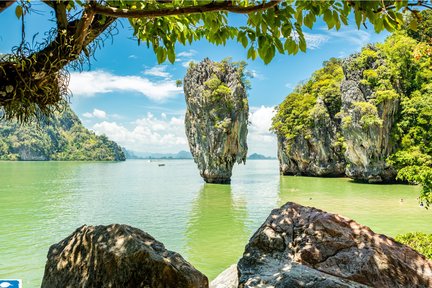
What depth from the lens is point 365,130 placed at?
31.4 metres

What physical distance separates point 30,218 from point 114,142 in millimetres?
155967

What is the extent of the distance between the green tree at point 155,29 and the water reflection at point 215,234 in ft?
26.3

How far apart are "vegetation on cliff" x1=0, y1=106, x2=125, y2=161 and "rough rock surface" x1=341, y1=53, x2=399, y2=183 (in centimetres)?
11834

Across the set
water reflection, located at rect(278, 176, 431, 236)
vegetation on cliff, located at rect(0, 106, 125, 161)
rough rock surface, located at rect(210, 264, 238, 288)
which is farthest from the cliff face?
vegetation on cliff, located at rect(0, 106, 125, 161)

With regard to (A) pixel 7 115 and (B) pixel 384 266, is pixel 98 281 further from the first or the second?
(B) pixel 384 266

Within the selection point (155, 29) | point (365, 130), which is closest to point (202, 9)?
point (155, 29)

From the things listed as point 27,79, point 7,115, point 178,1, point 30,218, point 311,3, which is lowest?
point 30,218

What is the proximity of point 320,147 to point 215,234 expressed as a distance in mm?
30322

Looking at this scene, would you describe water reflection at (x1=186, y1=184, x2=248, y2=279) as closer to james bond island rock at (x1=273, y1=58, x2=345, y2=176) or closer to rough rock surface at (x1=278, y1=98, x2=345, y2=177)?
rough rock surface at (x1=278, y1=98, x2=345, y2=177)

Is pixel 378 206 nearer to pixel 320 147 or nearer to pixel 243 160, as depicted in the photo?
pixel 243 160

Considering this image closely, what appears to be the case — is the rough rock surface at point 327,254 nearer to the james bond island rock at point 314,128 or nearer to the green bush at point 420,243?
the green bush at point 420,243

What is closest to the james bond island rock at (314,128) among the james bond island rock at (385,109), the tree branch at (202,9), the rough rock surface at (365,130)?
the james bond island rock at (385,109)

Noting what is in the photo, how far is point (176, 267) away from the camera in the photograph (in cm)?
281

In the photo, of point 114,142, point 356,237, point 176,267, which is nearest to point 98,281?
point 176,267
